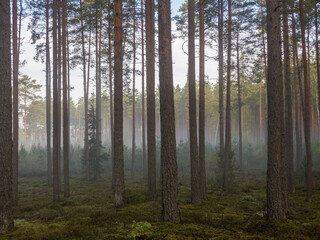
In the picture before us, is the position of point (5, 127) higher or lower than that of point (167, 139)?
higher

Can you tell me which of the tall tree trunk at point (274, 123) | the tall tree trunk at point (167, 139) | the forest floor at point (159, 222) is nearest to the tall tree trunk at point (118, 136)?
the forest floor at point (159, 222)

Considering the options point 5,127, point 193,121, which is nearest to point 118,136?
point 193,121

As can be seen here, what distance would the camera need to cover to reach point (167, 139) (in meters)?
6.54

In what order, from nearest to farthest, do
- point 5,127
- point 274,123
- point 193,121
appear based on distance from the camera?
point 274,123
point 5,127
point 193,121

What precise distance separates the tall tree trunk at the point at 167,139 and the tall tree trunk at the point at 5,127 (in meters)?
4.45

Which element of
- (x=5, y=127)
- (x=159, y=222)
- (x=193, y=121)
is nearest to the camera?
(x=159, y=222)

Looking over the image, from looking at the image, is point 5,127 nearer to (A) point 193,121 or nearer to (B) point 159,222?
(B) point 159,222

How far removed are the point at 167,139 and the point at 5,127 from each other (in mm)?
4732

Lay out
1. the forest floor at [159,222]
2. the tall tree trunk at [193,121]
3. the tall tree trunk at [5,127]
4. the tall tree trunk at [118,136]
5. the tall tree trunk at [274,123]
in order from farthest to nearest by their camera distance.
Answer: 1. the tall tree trunk at [118,136]
2. the tall tree trunk at [193,121]
3. the tall tree trunk at [5,127]
4. the tall tree trunk at [274,123]
5. the forest floor at [159,222]

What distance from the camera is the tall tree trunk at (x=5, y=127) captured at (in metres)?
6.83

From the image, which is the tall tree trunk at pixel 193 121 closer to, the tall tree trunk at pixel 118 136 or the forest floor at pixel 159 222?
the forest floor at pixel 159 222

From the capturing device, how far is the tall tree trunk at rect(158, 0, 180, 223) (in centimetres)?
650

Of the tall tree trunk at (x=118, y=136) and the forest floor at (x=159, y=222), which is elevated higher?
the tall tree trunk at (x=118, y=136)

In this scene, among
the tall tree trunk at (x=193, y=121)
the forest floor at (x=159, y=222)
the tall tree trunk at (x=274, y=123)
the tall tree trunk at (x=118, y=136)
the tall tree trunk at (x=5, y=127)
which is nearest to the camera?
the forest floor at (x=159, y=222)
